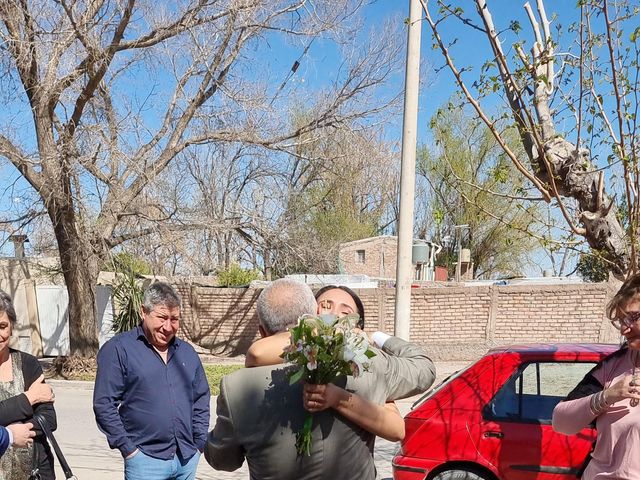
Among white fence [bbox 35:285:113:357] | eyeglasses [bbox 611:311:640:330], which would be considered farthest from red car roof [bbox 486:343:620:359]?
white fence [bbox 35:285:113:357]

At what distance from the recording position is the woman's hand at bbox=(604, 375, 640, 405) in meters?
2.53

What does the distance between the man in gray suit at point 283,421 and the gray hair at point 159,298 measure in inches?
70.0

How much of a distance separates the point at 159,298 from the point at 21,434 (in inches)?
44.1

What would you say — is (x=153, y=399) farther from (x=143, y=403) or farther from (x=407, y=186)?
(x=407, y=186)

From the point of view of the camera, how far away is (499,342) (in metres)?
17.7

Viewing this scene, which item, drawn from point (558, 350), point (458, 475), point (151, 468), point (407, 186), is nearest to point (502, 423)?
point (458, 475)

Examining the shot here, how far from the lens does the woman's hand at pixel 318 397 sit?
2125 millimetres

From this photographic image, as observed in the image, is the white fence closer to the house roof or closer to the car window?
the car window

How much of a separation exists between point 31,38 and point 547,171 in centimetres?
1154

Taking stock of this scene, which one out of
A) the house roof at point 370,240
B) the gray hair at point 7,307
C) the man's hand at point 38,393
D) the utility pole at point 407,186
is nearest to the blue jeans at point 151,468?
the man's hand at point 38,393

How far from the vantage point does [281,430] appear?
2215 mm

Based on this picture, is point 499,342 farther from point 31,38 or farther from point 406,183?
point 31,38

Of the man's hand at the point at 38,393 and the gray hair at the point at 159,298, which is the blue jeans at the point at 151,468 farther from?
the gray hair at the point at 159,298

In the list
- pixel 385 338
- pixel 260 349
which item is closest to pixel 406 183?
pixel 385 338
